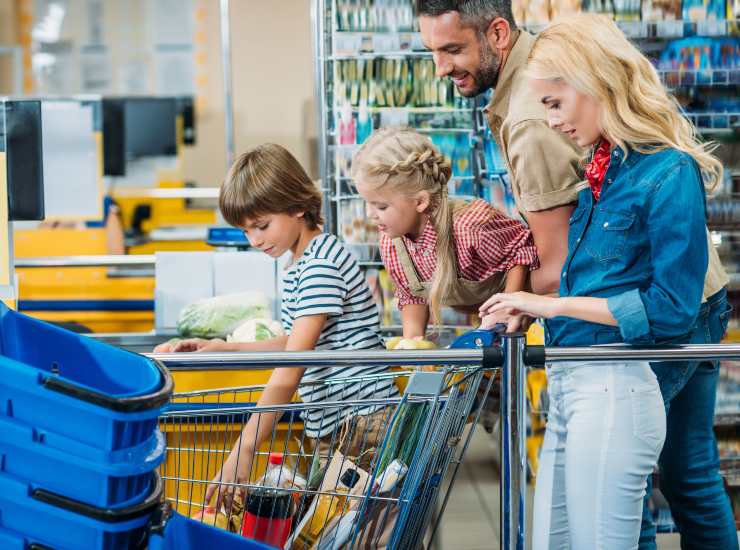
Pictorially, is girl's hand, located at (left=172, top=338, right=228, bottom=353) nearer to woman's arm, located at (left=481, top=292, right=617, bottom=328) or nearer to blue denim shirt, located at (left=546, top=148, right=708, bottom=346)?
woman's arm, located at (left=481, top=292, right=617, bottom=328)

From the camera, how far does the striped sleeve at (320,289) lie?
7.72ft

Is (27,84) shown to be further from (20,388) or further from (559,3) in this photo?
(20,388)

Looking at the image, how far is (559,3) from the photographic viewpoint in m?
4.53

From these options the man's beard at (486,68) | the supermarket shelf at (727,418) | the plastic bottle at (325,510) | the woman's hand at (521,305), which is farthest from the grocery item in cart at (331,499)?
the supermarket shelf at (727,418)

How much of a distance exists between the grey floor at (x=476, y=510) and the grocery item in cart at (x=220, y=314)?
102 centimetres

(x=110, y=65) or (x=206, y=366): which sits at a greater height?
(x=110, y=65)

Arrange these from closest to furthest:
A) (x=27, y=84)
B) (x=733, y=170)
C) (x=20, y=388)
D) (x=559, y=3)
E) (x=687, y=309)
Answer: (x=20, y=388) < (x=687, y=309) < (x=733, y=170) < (x=559, y=3) < (x=27, y=84)

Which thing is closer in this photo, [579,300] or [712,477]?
[579,300]

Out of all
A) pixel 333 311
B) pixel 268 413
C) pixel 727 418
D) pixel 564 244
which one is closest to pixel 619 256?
pixel 564 244

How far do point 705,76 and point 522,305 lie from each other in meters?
2.73

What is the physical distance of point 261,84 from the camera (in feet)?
31.9

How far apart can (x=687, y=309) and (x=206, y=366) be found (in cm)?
93

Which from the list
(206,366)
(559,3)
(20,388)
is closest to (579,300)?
(206,366)

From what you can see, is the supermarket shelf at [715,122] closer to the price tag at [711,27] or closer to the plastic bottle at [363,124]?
the price tag at [711,27]
